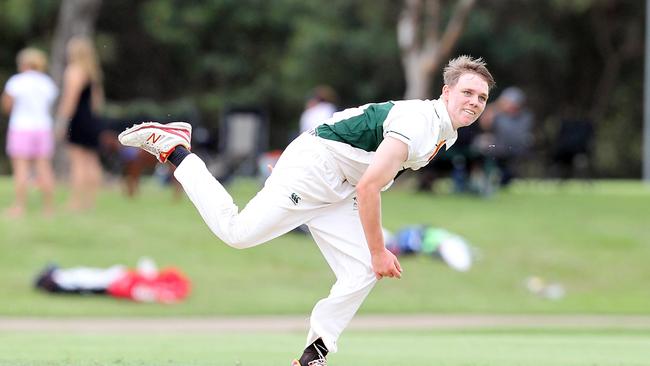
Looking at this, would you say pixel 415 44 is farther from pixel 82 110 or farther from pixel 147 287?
pixel 147 287

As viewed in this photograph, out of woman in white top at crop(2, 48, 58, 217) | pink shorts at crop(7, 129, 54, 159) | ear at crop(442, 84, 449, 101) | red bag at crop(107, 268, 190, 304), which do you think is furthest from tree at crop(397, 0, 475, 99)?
ear at crop(442, 84, 449, 101)

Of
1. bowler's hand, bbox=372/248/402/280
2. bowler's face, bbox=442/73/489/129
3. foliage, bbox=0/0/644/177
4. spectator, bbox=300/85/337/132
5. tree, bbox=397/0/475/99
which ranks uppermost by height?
foliage, bbox=0/0/644/177

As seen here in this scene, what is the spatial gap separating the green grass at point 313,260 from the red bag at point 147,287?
0.13 m

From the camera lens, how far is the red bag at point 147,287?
16.6 metres

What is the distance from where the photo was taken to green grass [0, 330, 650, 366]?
8916 millimetres

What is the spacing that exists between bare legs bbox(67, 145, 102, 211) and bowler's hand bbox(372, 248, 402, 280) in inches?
458

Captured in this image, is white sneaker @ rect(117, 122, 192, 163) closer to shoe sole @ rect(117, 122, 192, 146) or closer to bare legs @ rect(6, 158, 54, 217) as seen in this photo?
shoe sole @ rect(117, 122, 192, 146)

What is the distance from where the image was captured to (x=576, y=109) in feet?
147

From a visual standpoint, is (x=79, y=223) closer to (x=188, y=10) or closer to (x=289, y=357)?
(x=289, y=357)

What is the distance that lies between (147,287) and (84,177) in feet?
9.98

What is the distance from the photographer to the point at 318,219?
25.5ft

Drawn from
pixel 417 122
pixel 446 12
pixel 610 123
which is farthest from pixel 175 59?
pixel 417 122

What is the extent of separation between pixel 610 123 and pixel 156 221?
89.3 ft

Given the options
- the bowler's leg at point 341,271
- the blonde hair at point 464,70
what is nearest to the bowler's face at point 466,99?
the blonde hair at point 464,70
